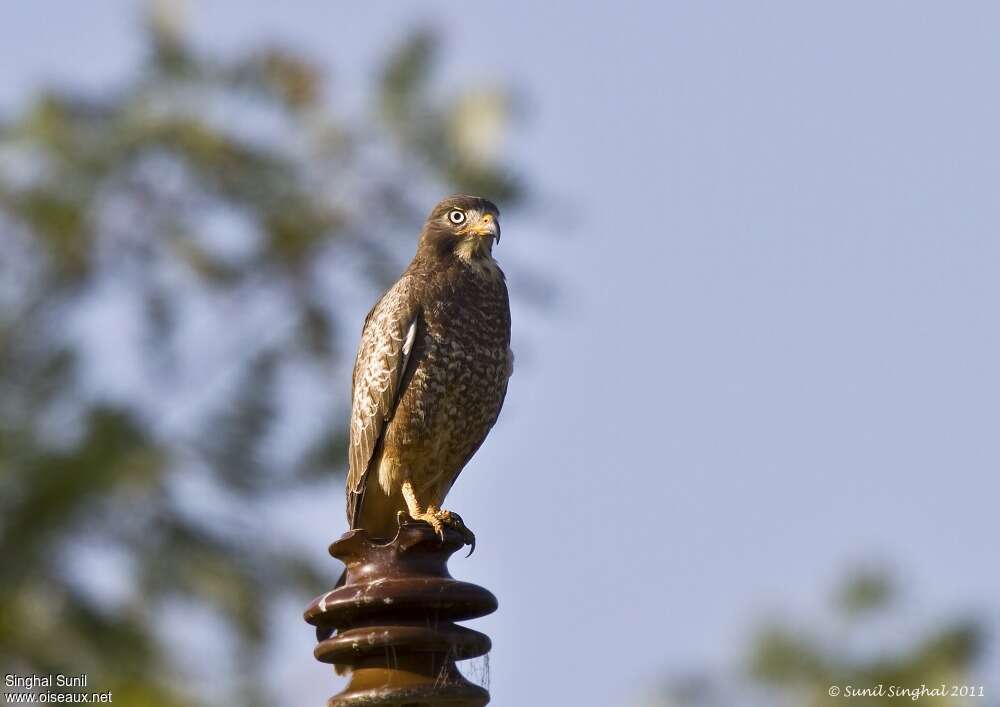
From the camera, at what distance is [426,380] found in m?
6.24

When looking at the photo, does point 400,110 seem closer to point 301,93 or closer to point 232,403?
point 301,93

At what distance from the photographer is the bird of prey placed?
20.5 feet

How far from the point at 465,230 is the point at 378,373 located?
0.79 m

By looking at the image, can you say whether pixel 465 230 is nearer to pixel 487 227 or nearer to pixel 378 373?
pixel 487 227

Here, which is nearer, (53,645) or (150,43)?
(53,645)

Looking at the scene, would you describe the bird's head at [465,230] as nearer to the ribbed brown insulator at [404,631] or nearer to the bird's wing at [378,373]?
the bird's wing at [378,373]

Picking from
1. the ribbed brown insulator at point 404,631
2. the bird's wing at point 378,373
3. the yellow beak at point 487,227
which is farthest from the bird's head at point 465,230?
the ribbed brown insulator at point 404,631

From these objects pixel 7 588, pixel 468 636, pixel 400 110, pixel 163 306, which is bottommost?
pixel 7 588

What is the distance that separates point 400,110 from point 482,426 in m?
3.88

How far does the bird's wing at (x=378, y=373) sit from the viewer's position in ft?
20.6

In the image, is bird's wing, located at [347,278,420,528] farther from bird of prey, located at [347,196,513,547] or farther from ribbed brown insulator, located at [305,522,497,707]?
ribbed brown insulator, located at [305,522,497,707]

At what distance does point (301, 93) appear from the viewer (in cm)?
988

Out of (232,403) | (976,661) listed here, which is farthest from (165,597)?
(976,661)

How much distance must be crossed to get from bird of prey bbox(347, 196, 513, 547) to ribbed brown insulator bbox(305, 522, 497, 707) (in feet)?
6.71
